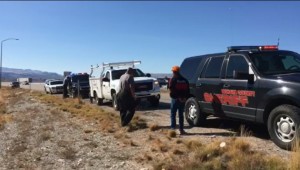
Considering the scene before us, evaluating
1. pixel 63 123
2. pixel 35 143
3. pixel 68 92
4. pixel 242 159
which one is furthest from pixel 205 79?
pixel 68 92

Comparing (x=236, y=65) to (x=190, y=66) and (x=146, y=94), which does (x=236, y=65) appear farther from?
(x=146, y=94)

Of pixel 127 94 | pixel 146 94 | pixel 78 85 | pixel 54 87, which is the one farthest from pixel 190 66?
pixel 54 87

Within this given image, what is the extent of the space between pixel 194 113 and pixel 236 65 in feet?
8.19

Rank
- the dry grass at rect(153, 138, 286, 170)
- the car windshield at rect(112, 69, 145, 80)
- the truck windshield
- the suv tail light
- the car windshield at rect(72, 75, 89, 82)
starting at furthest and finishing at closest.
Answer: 1. the car windshield at rect(72, 75, 89, 82)
2. the car windshield at rect(112, 69, 145, 80)
3. the suv tail light
4. the truck windshield
5. the dry grass at rect(153, 138, 286, 170)

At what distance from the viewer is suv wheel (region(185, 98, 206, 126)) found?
39.7ft

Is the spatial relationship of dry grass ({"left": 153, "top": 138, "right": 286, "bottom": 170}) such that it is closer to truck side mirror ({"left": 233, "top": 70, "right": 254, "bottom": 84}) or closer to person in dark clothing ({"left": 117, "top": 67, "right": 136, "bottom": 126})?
truck side mirror ({"left": 233, "top": 70, "right": 254, "bottom": 84})

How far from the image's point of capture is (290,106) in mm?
8547

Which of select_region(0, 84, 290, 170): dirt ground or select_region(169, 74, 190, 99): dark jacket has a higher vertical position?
select_region(169, 74, 190, 99): dark jacket

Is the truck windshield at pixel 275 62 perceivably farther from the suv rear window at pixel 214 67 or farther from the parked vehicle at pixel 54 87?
the parked vehicle at pixel 54 87

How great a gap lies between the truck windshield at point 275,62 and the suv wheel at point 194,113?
2659mm

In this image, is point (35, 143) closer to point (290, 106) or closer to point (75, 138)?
point (75, 138)

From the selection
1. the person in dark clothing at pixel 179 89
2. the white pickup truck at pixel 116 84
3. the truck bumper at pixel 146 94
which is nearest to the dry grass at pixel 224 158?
the person in dark clothing at pixel 179 89

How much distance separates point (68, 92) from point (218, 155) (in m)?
25.1

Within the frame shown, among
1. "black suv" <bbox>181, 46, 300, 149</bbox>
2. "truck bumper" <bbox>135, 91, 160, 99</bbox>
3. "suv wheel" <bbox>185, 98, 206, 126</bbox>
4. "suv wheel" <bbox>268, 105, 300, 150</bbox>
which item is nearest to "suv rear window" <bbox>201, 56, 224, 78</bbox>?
"black suv" <bbox>181, 46, 300, 149</bbox>
